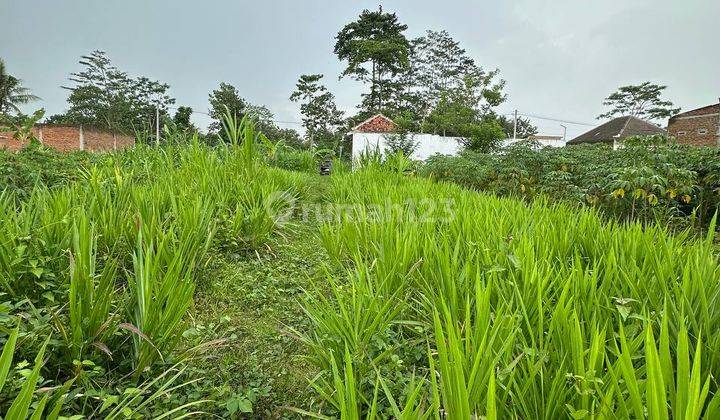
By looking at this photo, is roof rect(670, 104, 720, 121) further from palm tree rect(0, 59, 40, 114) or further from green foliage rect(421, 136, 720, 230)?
palm tree rect(0, 59, 40, 114)

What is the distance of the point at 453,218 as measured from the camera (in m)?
2.35

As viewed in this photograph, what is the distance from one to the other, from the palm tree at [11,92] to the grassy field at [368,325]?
84.6 feet

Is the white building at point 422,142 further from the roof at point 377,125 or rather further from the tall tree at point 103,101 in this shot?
the tall tree at point 103,101

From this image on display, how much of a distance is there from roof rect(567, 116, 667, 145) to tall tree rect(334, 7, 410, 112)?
14.8 metres

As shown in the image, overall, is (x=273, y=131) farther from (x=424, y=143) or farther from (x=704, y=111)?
(x=704, y=111)

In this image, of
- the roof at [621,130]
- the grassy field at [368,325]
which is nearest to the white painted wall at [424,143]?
the grassy field at [368,325]

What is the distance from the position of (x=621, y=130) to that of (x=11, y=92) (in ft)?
128

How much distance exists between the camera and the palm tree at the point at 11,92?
20.0 meters

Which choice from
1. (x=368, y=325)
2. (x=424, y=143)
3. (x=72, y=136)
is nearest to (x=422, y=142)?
(x=424, y=143)

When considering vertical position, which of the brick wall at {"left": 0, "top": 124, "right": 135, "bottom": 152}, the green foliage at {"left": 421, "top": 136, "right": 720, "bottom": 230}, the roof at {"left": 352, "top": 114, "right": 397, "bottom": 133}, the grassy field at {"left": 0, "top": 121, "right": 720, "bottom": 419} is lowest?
the grassy field at {"left": 0, "top": 121, "right": 720, "bottom": 419}

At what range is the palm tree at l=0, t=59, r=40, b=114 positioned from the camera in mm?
19950

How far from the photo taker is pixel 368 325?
1.30m

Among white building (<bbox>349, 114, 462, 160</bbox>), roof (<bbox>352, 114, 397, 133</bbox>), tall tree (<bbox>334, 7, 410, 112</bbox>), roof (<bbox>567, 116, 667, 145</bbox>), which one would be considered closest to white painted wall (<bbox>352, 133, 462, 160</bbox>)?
white building (<bbox>349, 114, 462, 160</bbox>)

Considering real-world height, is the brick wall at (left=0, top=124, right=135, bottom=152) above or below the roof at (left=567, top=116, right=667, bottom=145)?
below
